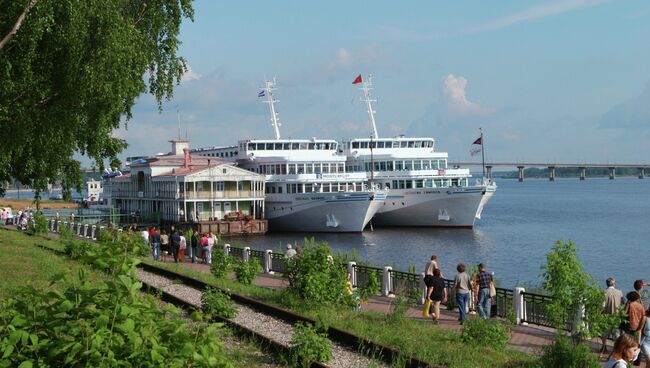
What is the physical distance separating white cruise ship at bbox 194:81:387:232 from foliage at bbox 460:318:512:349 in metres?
52.8

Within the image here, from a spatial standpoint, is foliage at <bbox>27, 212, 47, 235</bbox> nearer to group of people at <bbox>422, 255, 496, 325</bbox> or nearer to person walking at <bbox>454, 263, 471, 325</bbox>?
group of people at <bbox>422, 255, 496, 325</bbox>

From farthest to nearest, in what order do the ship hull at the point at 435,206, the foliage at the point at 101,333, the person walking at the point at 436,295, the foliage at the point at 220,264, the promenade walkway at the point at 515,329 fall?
the ship hull at the point at 435,206
the foliage at the point at 220,264
the person walking at the point at 436,295
the promenade walkway at the point at 515,329
the foliage at the point at 101,333

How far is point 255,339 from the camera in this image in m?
13.4

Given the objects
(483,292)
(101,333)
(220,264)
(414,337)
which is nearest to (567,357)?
(414,337)

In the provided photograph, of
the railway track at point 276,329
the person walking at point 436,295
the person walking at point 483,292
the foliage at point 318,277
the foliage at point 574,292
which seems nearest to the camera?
the railway track at point 276,329

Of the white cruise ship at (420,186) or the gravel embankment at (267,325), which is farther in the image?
the white cruise ship at (420,186)

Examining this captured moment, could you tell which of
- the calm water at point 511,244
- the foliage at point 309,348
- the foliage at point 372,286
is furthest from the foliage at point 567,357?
the calm water at point 511,244

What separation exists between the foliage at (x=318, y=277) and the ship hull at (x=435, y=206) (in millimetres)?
53068

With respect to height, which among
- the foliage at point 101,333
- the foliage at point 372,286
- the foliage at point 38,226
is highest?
the foliage at point 38,226

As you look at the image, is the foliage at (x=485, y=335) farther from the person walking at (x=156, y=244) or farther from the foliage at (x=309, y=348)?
the person walking at (x=156, y=244)

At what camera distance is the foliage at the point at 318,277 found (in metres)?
17.7

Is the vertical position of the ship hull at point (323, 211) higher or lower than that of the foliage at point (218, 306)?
higher

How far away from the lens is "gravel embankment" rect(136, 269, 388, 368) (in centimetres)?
A: 1206

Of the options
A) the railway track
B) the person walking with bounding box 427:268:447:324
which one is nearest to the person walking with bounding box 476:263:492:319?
the person walking with bounding box 427:268:447:324
